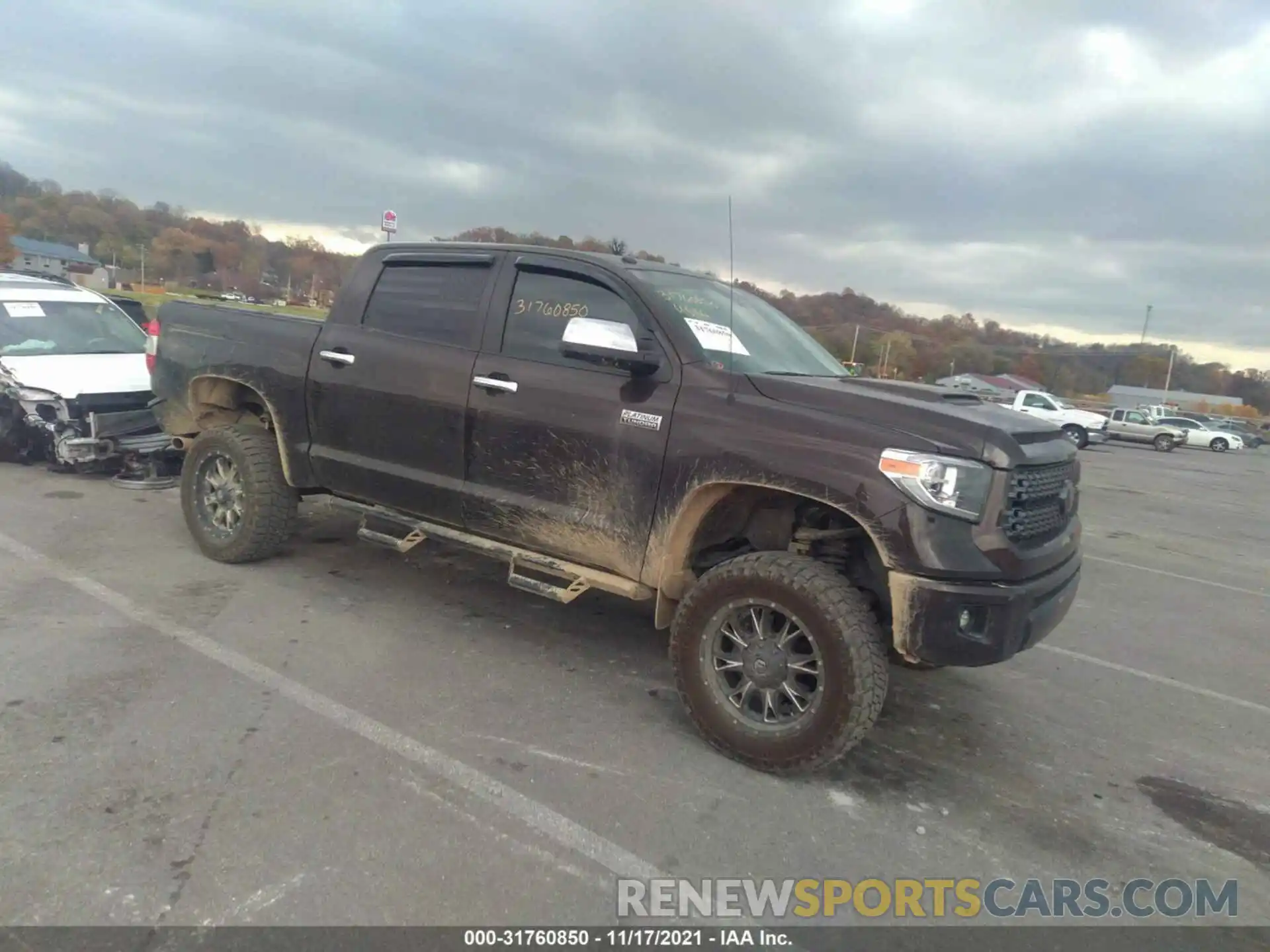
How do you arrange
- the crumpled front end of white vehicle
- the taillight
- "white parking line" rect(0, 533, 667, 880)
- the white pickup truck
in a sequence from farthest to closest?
the white pickup truck, the crumpled front end of white vehicle, the taillight, "white parking line" rect(0, 533, 667, 880)

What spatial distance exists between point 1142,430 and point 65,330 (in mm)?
40835

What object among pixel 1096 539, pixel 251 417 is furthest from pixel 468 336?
pixel 1096 539

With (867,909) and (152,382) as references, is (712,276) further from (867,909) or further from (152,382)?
(152,382)

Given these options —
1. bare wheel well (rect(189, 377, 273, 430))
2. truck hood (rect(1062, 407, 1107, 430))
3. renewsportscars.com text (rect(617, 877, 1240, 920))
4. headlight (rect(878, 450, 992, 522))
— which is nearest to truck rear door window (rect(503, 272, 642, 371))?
headlight (rect(878, 450, 992, 522))

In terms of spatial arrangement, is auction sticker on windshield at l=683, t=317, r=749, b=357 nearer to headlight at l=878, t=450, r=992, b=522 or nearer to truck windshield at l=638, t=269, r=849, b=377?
truck windshield at l=638, t=269, r=849, b=377

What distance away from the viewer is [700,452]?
3650 millimetres

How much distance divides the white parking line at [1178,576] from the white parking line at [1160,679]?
3.31 m

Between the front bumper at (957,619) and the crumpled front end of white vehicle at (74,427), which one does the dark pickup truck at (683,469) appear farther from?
the crumpled front end of white vehicle at (74,427)

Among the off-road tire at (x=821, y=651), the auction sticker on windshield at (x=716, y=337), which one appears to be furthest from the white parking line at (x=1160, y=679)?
the auction sticker on windshield at (x=716, y=337)

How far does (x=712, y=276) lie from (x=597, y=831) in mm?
3087

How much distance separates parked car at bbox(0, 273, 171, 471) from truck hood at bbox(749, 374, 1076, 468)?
606cm

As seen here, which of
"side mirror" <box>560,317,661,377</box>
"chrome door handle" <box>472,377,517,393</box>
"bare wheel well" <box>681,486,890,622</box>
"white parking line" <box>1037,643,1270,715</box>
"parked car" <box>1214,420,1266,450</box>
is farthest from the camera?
"parked car" <box>1214,420,1266,450</box>

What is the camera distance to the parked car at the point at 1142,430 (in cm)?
3672

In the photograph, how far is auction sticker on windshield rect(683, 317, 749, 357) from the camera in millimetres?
3986
